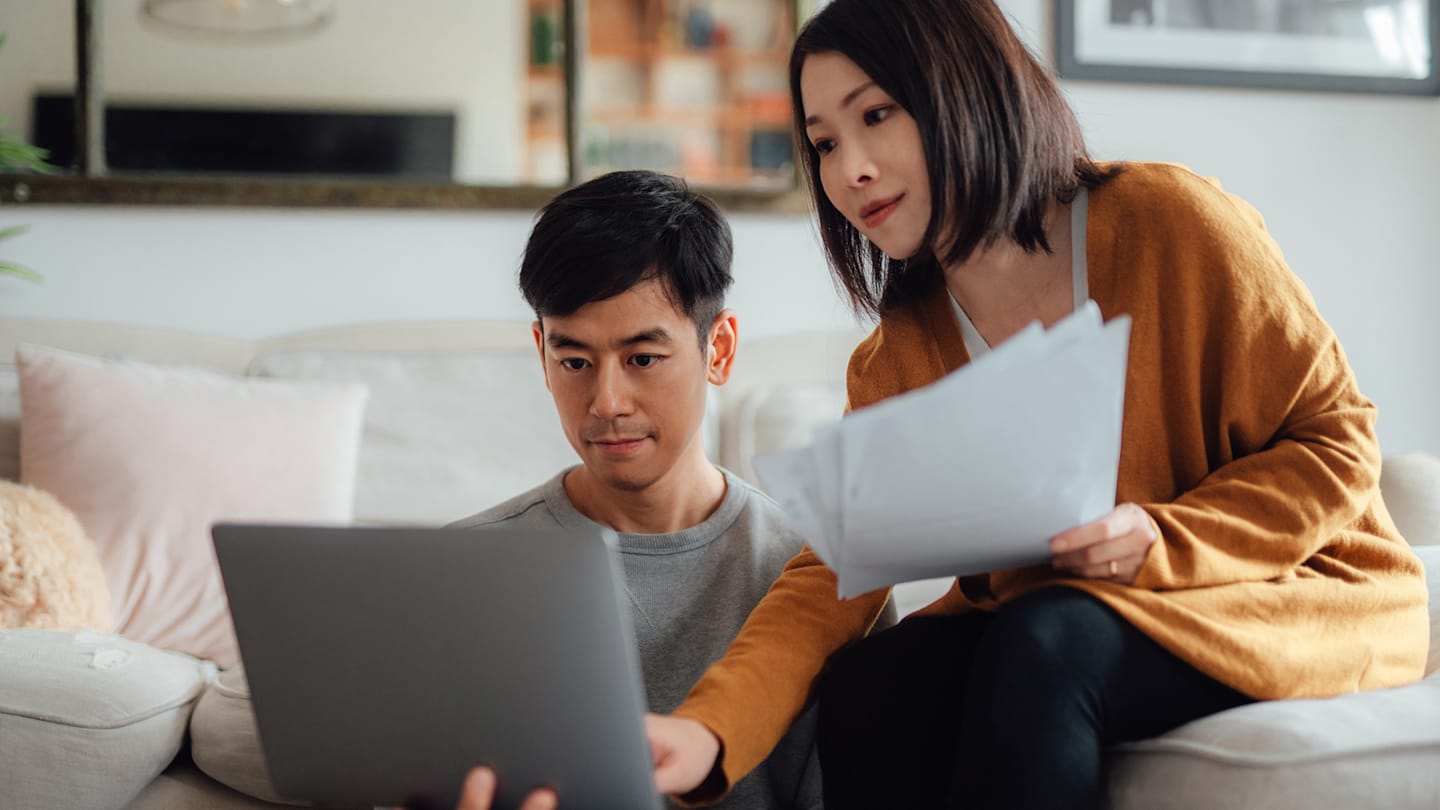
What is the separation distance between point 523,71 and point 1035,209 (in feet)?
4.70

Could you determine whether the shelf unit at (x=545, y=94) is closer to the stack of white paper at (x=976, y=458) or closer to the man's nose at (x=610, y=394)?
the man's nose at (x=610, y=394)

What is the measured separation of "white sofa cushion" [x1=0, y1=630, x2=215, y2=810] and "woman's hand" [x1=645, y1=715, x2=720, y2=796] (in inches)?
26.7

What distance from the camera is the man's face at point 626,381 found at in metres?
1.20

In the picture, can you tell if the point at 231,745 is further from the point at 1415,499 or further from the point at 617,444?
the point at 1415,499

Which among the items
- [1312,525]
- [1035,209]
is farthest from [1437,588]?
[1035,209]

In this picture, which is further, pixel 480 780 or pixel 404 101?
pixel 404 101

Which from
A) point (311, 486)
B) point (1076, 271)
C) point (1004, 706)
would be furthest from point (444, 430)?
point (1004, 706)

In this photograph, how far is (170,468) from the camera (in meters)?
1.72

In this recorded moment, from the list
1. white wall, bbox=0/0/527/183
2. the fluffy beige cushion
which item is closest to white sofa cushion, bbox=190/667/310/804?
the fluffy beige cushion

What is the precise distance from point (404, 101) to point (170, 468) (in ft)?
2.83

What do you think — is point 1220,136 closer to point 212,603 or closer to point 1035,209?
point 1035,209

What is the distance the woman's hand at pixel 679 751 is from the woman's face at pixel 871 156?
47cm

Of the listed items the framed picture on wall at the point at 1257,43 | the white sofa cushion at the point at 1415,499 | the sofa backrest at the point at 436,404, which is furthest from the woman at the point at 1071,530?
the framed picture on wall at the point at 1257,43

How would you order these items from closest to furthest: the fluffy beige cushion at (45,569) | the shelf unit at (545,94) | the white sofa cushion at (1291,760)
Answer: the white sofa cushion at (1291,760) < the fluffy beige cushion at (45,569) < the shelf unit at (545,94)
